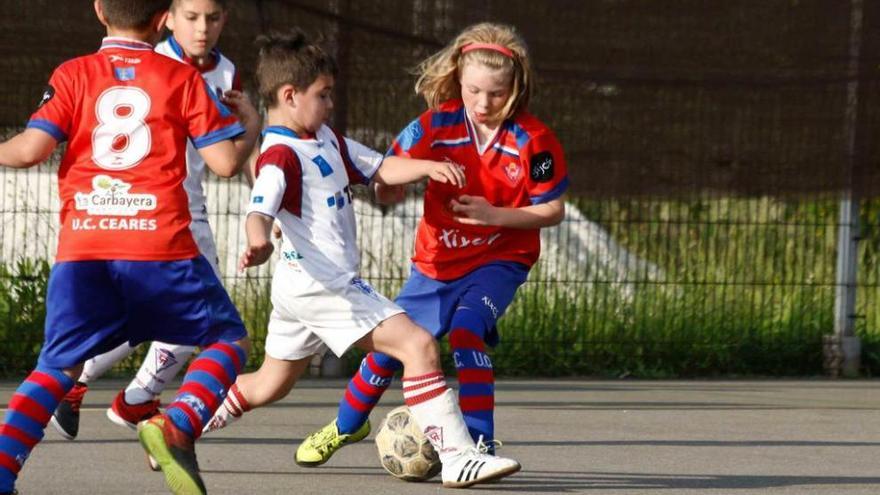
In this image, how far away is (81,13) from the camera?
9.10m

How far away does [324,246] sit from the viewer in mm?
5781

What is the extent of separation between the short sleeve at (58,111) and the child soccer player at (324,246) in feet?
2.37

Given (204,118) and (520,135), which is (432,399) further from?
(204,118)

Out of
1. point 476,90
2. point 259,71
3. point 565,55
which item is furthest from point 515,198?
point 565,55

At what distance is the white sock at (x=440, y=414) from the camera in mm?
5703

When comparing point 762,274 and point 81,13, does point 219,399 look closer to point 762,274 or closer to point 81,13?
point 81,13

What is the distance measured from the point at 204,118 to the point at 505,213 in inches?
55.2

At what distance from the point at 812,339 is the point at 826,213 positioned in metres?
0.77

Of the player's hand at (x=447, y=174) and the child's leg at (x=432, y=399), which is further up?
the player's hand at (x=447, y=174)

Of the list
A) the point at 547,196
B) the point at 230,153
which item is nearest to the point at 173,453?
the point at 230,153

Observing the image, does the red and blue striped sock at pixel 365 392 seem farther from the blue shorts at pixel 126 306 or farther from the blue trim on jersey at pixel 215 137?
the blue trim on jersey at pixel 215 137

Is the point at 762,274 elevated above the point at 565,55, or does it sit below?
below

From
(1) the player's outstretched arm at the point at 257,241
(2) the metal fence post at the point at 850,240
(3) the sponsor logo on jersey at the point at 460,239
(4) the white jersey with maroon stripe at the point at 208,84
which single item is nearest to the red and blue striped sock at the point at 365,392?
(3) the sponsor logo on jersey at the point at 460,239

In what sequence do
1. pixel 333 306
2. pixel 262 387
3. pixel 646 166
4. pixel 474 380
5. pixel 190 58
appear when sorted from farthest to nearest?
pixel 646 166
pixel 190 58
pixel 262 387
pixel 474 380
pixel 333 306
